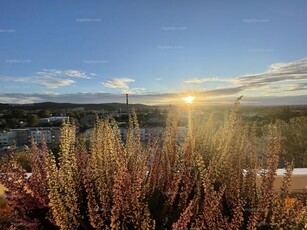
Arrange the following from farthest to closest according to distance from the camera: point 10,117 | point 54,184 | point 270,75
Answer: point 10,117 < point 270,75 < point 54,184

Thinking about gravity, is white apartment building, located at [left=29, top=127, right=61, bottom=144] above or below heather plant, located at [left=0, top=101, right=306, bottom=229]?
above

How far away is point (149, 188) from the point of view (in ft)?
5.46

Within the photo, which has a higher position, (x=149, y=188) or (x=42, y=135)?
(x=42, y=135)

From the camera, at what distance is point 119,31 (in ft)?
15.9

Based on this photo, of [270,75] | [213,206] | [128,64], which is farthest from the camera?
[270,75]

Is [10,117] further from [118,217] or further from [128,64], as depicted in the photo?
[118,217]

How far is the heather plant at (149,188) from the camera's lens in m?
1.38

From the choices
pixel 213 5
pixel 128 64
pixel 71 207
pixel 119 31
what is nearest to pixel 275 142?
pixel 71 207

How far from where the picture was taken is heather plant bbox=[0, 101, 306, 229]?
1376mm

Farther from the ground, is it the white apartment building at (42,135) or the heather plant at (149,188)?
the white apartment building at (42,135)

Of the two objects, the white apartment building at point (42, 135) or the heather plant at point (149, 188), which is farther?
the white apartment building at point (42, 135)

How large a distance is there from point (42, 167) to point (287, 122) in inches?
421

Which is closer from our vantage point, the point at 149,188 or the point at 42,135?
the point at 149,188

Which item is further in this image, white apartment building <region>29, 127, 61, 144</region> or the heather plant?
white apartment building <region>29, 127, 61, 144</region>
